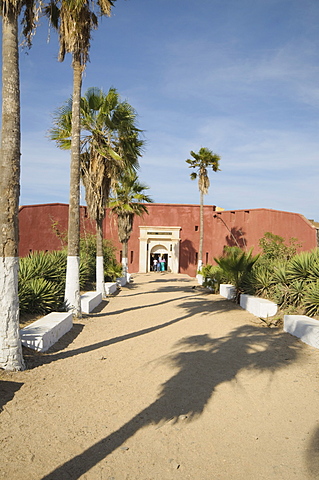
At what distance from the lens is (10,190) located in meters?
5.58

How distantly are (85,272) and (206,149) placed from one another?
57.1 ft

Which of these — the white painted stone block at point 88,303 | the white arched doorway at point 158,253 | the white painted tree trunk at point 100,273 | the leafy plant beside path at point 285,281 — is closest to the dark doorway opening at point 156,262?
the white arched doorway at point 158,253

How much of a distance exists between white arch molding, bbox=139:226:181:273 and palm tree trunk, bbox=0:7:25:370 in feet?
93.3

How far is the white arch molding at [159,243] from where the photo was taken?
3416 cm

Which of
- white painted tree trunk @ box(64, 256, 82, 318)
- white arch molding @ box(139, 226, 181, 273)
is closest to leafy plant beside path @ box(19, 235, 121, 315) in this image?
white painted tree trunk @ box(64, 256, 82, 318)

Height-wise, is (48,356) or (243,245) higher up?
A: (243,245)

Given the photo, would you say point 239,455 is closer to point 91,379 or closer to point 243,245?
point 91,379

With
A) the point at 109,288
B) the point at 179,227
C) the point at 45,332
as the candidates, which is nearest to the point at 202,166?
the point at 179,227

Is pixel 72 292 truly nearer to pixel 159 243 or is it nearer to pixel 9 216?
pixel 9 216

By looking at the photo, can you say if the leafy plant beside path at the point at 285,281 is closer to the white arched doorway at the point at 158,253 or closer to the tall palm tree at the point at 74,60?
the tall palm tree at the point at 74,60

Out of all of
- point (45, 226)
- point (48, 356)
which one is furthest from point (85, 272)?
point (45, 226)

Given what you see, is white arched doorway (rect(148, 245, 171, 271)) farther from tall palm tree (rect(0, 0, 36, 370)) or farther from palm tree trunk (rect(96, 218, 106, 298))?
tall palm tree (rect(0, 0, 36, 370))

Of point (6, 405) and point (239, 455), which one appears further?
point (6, 405)

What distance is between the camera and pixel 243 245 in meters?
32.0
